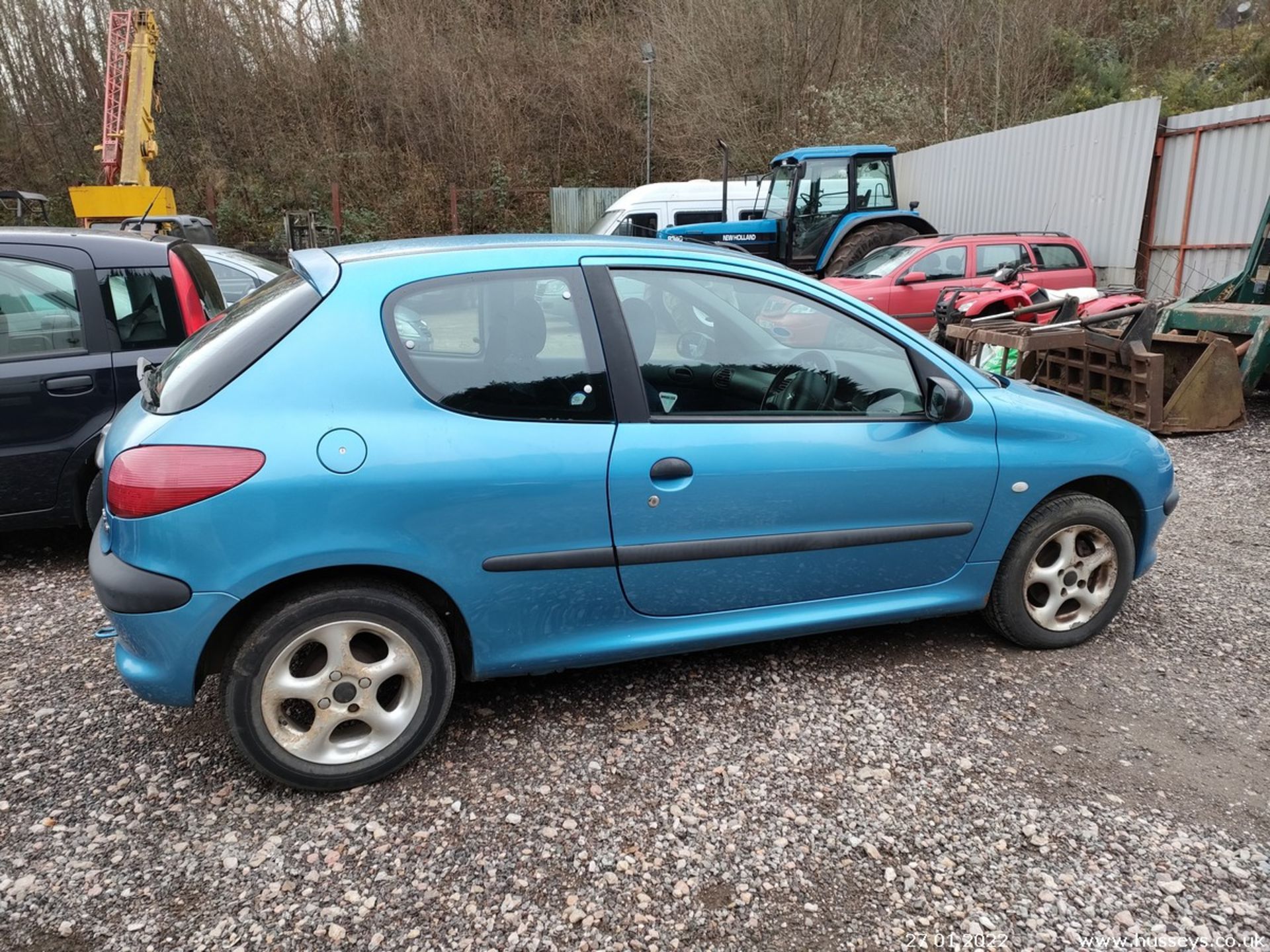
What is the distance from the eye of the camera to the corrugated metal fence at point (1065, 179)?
1152 cm

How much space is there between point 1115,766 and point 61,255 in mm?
5180

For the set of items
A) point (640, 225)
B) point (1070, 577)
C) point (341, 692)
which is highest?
point (640, 225)

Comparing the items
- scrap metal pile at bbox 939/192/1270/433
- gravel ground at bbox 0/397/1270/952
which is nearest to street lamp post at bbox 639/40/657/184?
scrap metal pile at bbox 939/192/1270/433

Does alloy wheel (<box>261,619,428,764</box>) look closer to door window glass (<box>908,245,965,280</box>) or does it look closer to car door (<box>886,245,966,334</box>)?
car door (<box>886,245,966,334</box>)

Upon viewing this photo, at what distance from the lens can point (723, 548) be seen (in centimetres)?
303

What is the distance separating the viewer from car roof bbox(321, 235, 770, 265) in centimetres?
296

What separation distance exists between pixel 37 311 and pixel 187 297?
2.22 ft

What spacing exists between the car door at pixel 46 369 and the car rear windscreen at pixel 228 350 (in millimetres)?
1721

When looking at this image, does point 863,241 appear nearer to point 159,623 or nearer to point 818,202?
point 818,202

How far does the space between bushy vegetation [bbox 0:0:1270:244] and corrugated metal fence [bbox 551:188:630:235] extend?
5.69ft

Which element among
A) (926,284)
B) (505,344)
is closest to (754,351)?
(505,344)

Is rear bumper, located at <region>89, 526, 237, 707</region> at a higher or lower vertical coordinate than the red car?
lower

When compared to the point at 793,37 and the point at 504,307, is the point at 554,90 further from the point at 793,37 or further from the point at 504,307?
the point at 504,307

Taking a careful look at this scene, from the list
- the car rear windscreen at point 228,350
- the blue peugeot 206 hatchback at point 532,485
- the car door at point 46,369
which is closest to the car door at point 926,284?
the blue peugeot 206 hatchback at point 532,485
